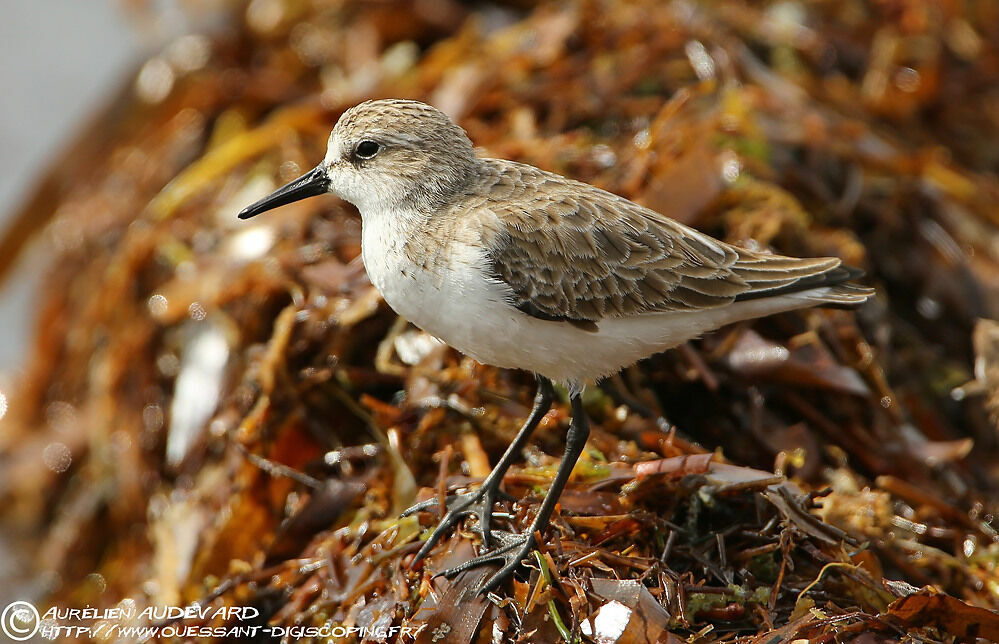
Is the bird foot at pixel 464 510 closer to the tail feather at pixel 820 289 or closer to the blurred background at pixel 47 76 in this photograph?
the tail feather at pixel 820 289

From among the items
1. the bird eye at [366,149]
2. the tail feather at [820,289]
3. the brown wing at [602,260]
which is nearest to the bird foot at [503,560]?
the brown wing at [602,260]

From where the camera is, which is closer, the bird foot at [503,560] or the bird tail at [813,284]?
the bird foot at [503,560]

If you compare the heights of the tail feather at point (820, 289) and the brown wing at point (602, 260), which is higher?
the brown wing at point (602, 260)

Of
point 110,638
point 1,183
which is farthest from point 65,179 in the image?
point 110,638

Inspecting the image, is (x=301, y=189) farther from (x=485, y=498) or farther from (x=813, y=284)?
(x=813, y=284)

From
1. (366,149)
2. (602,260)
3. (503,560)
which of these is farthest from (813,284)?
(366,149)

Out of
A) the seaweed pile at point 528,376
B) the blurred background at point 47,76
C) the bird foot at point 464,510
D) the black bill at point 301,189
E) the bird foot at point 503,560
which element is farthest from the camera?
the blurred background at point 47,76

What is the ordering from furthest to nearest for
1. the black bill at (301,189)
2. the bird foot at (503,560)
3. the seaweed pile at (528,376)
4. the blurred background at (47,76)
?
the blurred background at (47,76), the black bill at (301,189), the seaweed pile at (528,376), the bird foot at (503,560)

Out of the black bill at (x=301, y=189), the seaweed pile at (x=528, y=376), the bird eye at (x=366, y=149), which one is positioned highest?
the bird eye at (x=366, y=149)
